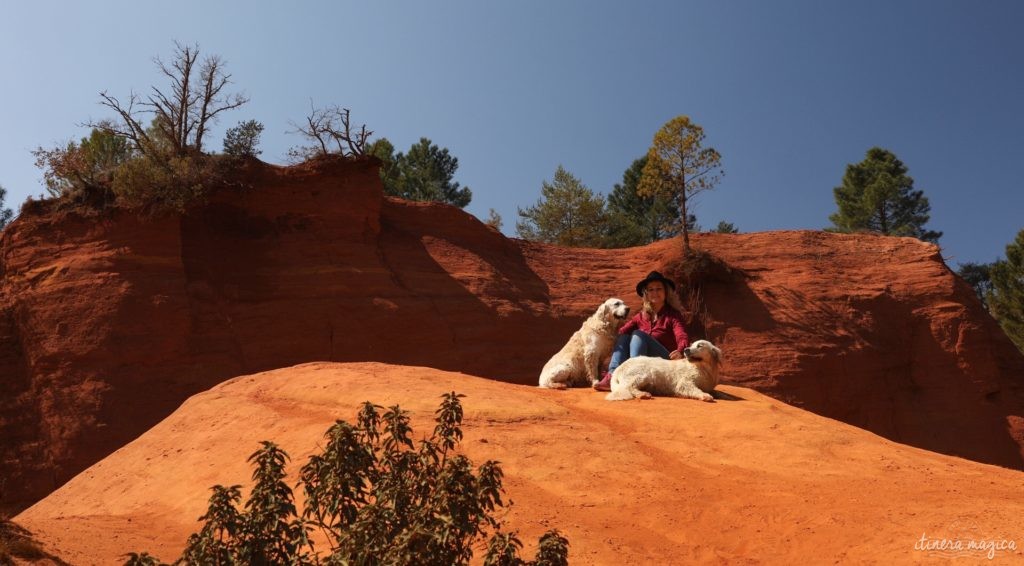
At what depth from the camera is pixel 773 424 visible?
319 inches

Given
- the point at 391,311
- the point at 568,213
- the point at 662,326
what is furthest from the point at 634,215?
the point at 662,326

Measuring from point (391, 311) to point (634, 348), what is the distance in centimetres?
924

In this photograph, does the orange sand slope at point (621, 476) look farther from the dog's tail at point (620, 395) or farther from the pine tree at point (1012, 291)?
the pine tree at point (1012, 291)

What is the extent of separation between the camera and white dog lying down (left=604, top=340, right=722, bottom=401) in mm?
9562

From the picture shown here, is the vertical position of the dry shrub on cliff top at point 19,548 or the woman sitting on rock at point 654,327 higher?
the woman sitting on rock at point 654,327

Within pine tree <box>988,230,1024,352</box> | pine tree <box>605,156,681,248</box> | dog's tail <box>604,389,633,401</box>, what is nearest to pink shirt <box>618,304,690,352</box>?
dog's tail <box>604,389,633,401</box>

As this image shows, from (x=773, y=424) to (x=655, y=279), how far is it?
3.41 metres

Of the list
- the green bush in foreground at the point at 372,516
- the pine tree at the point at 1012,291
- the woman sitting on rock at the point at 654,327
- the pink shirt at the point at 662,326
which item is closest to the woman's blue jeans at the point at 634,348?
the woman sitting on rock at the point at 654,327

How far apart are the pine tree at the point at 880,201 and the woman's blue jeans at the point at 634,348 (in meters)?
31.5

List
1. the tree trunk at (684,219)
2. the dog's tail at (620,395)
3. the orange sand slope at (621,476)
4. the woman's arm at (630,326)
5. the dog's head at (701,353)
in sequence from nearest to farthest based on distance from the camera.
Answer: the orange sand slope at (621,476) → the dog's tail at (620,395) → the dog's head at (701,353) → the woman's arm at (630,326) → the tree trunk at (684,219)

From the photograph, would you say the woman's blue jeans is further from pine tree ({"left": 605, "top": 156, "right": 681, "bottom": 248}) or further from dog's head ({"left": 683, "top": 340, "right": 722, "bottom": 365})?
pine tree ({"left": 605, "top": 156, "right": 681, "bottom": 248})

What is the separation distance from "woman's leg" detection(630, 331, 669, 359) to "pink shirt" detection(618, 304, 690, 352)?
0.70 feet

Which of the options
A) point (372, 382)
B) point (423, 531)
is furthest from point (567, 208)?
point (423, 531)

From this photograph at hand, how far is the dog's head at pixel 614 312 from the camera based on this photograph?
10.9 metres
